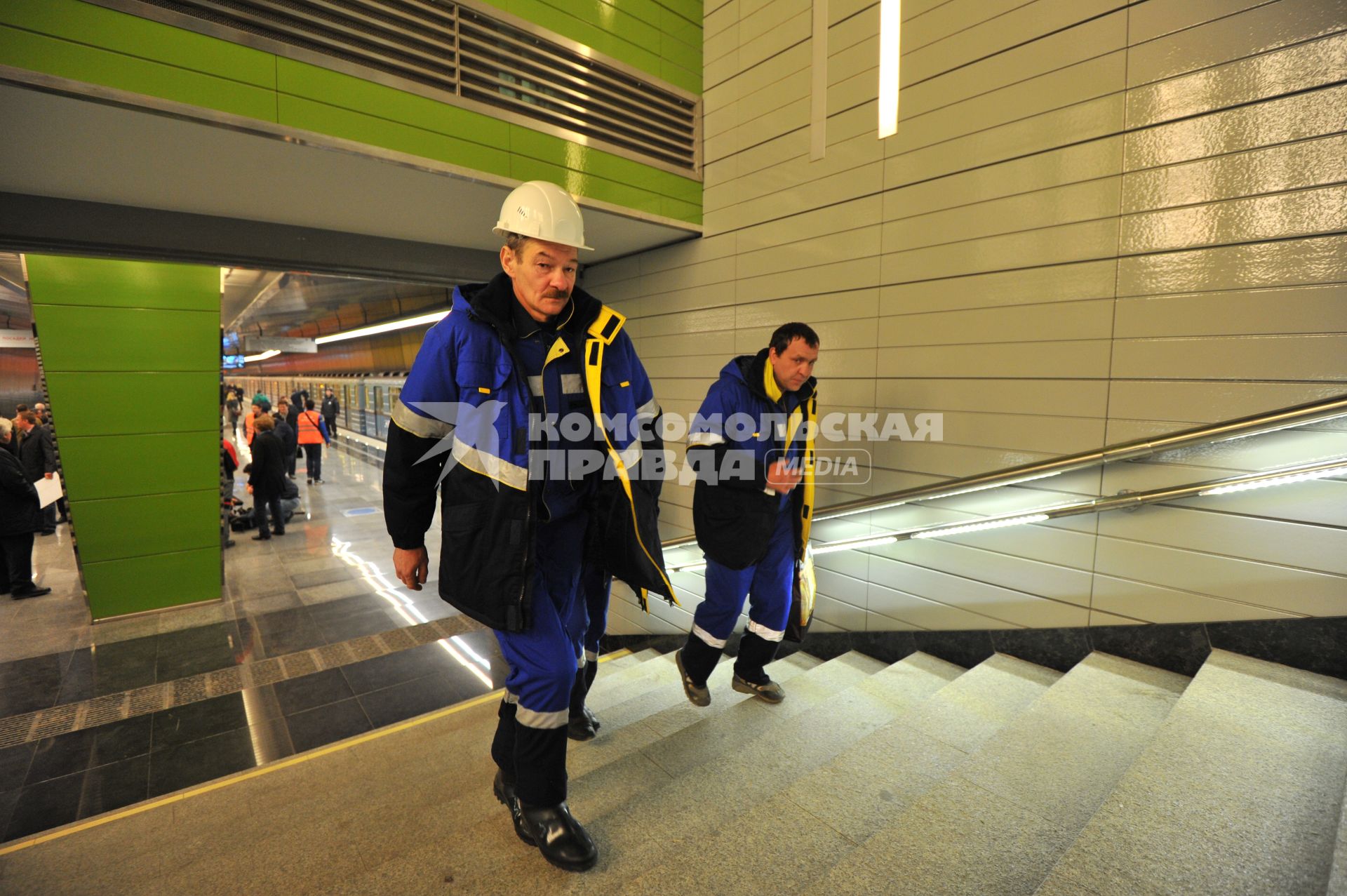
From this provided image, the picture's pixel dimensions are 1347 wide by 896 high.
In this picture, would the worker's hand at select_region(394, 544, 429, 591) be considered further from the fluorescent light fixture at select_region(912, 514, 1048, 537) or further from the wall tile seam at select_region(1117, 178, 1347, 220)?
the wall tile seam at select_region(1117, 178, 1347, 220)

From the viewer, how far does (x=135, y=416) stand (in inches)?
210

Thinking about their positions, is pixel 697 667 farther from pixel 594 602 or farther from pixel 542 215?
pixel 542 215

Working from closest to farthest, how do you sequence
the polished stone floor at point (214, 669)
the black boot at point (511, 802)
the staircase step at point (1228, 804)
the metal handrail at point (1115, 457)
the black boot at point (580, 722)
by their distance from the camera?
the staircase step at point (1228, 804), the black boot at point (511, 802), the metal handrail at point (1115, 457), the black boot at point (580, 722), the polished stone floor at point (214, 669)

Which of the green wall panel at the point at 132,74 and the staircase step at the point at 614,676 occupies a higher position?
the green wall panel at the point at 132,74

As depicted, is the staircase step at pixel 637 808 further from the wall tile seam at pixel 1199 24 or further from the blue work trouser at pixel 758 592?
the wall tile seam at pixel 1199 24

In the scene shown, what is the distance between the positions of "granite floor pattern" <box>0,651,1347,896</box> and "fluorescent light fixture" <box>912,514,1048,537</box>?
2.06 feet

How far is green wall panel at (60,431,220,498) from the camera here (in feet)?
17.0

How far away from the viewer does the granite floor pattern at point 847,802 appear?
1.48 meters

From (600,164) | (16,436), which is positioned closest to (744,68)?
(600,164)

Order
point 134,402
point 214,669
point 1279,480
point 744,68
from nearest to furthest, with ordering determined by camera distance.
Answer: point 1279,480 → point 744,68 → point 214,669 → point 134,402

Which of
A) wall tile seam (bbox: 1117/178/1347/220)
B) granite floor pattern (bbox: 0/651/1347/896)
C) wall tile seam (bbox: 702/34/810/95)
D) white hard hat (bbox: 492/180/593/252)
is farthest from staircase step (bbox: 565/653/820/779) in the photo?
wall tile seam (bbox: 702/34/810/95)

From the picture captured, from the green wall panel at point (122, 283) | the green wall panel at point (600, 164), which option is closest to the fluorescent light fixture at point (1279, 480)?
the green wall panel at point (600, 164)

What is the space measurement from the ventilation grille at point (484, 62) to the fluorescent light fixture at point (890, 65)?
5.43ft

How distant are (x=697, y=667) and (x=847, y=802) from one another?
114cm
